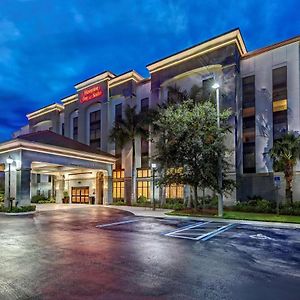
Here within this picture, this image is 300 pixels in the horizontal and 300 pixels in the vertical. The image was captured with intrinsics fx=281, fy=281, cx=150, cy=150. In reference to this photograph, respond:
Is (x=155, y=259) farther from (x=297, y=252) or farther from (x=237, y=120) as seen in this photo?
(x=237, y=120)

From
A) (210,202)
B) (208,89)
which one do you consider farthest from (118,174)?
(208,89)

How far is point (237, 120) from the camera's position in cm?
2800

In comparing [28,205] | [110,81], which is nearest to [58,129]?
[110,81]

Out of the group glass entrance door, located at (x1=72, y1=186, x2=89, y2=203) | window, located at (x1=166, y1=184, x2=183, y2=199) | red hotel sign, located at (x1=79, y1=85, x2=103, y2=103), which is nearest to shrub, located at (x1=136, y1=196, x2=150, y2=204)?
window, located at (x1=166, y1=184, x2=183, y2=199)

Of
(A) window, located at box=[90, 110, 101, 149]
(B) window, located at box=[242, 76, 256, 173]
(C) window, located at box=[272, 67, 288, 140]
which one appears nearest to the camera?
(C) window, located at box=[272, 67, 288, 140]

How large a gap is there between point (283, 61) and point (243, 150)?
9229 mm

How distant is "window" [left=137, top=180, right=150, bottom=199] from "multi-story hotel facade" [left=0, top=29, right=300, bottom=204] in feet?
0.40

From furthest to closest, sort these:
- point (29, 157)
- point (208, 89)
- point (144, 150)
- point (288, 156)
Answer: point (144, 150), point (208, 89), point (29, 157), point (288, 156)

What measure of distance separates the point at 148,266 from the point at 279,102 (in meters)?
24.6

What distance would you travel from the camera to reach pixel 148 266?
7.00m

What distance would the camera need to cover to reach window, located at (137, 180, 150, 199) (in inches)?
1321

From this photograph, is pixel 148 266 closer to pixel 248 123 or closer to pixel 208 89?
pixel 208 89

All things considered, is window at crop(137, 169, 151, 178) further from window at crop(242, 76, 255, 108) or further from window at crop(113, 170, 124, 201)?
window at crop(242, 76, 255, 108)

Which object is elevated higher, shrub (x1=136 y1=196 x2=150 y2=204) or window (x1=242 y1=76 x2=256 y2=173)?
window (x1=242 y1=76 x2=256 y2=173)
